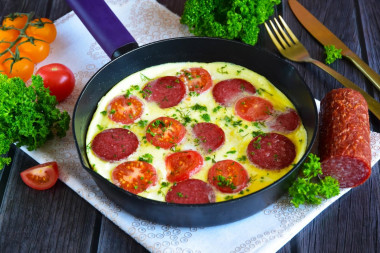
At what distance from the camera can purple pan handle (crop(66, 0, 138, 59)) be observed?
369 centimetres

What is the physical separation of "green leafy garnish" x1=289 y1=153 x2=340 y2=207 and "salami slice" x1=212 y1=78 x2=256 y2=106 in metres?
0.78

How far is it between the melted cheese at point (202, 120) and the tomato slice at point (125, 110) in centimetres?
4

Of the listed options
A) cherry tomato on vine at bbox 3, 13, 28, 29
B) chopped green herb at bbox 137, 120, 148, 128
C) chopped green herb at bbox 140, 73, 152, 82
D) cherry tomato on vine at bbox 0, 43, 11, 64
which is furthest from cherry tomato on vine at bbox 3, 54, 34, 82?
chopped green herb at bbox 137, 120, 148, 128

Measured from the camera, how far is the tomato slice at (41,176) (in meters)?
3.37

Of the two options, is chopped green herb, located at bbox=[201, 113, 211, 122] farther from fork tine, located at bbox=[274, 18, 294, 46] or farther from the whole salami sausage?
fork tine, located at bbox=[274, 18, 294, 46]

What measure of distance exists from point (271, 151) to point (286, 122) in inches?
12.1

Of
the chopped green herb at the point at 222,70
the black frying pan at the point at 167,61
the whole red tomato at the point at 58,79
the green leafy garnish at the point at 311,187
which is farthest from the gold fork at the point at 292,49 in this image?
the whole red tomato at the point at 58,79

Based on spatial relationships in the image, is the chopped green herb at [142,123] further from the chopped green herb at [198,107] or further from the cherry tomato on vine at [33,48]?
the cherry tomato on vine at [33,48]

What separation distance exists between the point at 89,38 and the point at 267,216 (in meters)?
2.34

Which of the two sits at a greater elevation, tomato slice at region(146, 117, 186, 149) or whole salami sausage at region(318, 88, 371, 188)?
whole salami sausage at region(318, 88, 371, 188)

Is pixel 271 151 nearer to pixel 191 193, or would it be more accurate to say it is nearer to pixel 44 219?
pixel 191 193

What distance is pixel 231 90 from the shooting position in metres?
3.63

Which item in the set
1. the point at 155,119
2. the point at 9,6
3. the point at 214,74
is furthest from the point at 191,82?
the point at 9,6

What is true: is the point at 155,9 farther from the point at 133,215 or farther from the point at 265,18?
the point at 133,215
